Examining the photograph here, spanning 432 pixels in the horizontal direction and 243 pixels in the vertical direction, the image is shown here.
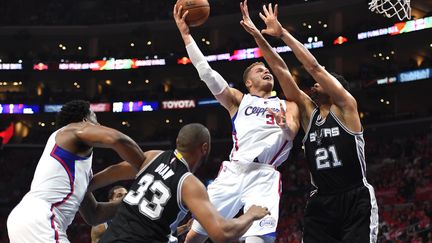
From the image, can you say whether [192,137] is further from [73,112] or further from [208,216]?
[73,112]

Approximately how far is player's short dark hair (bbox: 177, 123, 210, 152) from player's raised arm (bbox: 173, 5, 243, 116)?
198 centimetres

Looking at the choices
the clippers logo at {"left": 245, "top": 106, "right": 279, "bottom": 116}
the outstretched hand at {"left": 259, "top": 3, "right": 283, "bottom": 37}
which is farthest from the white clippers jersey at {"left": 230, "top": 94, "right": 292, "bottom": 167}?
the outstretched hand at {"left": 259, "top": 3, "right": 283, "bottom": 37}

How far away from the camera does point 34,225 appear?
178 inches

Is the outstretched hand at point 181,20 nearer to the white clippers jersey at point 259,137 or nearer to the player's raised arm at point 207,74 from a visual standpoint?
the player's raised arm at point 207,74

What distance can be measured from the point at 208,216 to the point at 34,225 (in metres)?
1.45

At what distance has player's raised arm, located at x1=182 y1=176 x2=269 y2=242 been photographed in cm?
411

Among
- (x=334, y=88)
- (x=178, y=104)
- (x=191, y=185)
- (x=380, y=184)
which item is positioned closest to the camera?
(x=191, y=185)

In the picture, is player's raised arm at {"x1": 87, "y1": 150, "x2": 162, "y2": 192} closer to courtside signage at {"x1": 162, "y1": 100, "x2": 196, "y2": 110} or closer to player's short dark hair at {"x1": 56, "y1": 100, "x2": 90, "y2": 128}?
player's short dark hair at {"x1": 56, "y1": 100, "x2": 90, "y2": 128}

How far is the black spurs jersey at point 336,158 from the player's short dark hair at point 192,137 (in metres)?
1.66

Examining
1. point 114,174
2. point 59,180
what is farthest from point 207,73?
point 59,180

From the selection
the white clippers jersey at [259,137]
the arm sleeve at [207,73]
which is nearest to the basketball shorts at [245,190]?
the white clippers jersey at [259,137]

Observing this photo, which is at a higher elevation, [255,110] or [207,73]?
[207,73]

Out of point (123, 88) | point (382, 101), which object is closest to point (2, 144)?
point (123, 88)

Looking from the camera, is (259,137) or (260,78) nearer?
(259,137)
